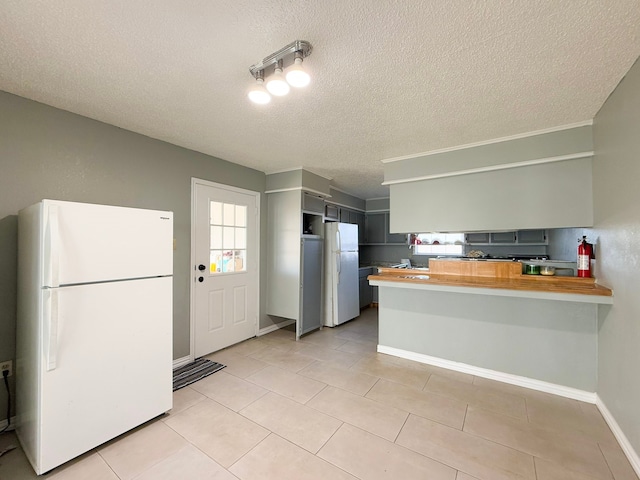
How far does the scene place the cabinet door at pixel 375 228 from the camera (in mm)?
6020

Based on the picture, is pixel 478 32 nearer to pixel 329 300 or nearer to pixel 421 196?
pixel 421 196

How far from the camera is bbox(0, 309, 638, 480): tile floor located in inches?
62.5

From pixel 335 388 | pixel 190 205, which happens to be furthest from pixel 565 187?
pixel 190 205

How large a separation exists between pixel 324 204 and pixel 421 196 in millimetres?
1700

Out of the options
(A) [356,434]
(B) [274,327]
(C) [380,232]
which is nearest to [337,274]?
(B) [274,327]

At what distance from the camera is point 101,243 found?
1.74 meters

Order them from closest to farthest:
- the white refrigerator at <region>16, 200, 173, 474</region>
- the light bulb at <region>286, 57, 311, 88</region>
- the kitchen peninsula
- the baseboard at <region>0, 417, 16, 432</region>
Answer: the light bulb at <region>286, 57, 311, 88</region>, the white refrigerator at <region>16, 200, 173, 474</region>, the baseboard at <region>0, 417, 16, 432</region>, the kitchen peninsula

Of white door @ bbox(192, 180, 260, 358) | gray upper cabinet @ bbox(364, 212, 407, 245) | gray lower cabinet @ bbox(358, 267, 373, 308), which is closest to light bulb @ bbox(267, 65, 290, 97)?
white door @ bbox(192, 180, 260, 358)

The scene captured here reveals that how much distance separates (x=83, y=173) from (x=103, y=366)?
1.61m

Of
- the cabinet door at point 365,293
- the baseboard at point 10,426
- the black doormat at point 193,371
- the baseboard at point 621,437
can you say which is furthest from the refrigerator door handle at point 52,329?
the cabinet door at point 365,293

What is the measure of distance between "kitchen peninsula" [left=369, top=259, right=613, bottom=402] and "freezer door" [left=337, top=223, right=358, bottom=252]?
1180 mm

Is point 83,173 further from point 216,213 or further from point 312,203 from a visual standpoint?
point 312,203

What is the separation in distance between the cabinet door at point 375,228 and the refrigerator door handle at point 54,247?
17.5 feet

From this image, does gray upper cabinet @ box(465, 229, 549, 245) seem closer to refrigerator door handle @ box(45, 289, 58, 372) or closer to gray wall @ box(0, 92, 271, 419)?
gray wall @ box(0, 92, 271, 419)
